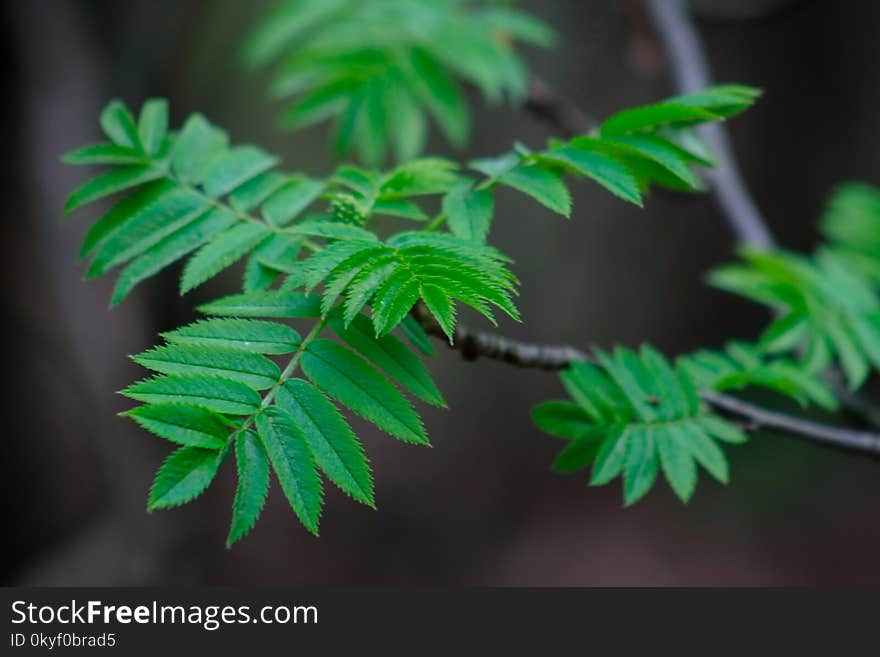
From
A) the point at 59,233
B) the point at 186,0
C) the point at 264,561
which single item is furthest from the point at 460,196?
the point at 264,561

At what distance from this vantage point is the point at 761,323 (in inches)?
196

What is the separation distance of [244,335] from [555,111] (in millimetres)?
1524

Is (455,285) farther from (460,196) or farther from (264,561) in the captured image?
(264,561)

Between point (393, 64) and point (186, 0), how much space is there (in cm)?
178

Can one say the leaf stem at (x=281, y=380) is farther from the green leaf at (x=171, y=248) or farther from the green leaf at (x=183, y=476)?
the green leaf at (x=171, y=248)

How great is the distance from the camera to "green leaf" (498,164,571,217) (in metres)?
1.07

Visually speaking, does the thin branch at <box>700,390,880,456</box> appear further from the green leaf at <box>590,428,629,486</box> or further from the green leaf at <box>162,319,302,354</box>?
the green leaf at <box>162,319,302,354</box>

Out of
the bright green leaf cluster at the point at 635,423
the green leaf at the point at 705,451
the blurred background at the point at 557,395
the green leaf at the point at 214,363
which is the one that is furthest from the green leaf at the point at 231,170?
the blurred background at the point at 557,395

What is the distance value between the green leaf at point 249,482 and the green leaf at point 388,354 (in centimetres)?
17

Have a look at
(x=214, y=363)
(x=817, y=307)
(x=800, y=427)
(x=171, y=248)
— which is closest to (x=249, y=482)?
(x=214, y=363)

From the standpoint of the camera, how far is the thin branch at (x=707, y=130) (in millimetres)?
2135

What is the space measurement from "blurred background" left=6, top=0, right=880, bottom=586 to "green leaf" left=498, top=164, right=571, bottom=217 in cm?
262

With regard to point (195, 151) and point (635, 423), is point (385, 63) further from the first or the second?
point (635, 423)

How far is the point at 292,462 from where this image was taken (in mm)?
910
